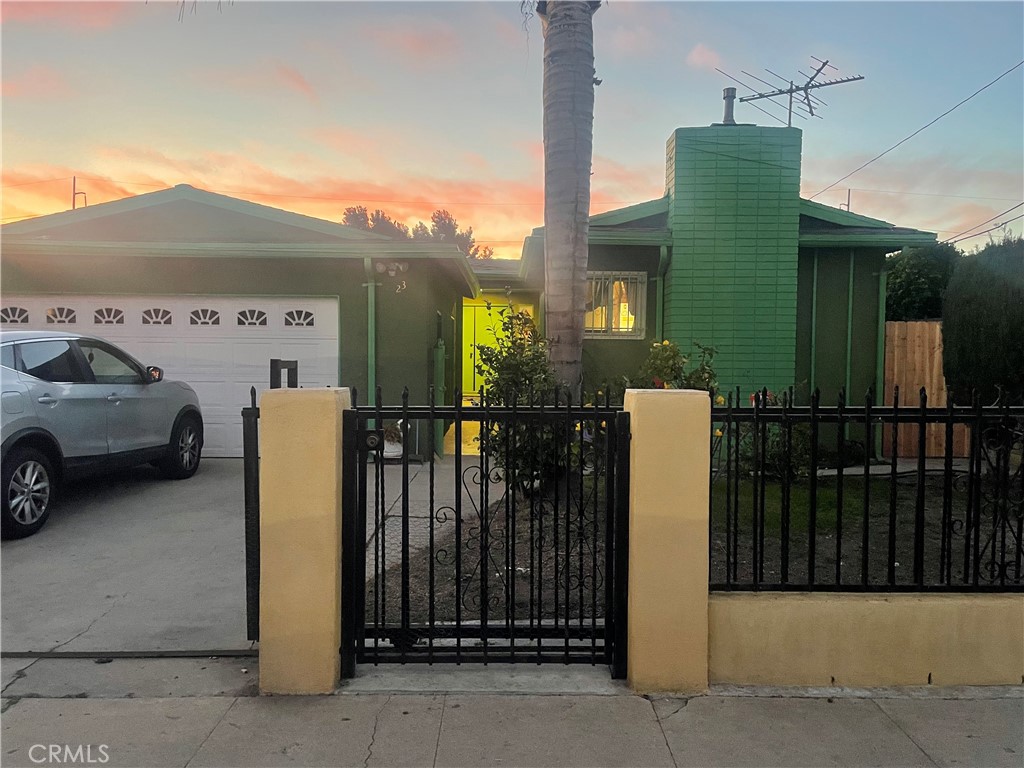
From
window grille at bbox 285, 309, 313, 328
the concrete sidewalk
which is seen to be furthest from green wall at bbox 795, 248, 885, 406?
the concrete sidewalk

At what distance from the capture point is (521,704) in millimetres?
3312

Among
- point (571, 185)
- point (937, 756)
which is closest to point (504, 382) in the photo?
point (571, 185)

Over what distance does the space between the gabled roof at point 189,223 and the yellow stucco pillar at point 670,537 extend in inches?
267

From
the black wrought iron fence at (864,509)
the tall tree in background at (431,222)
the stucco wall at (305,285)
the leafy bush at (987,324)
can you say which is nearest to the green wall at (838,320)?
the leafy bush at (987,324)

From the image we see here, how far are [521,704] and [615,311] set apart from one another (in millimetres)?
8068

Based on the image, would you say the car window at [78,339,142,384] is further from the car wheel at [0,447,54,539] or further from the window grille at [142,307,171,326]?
the window grille at [142,307,171,326]

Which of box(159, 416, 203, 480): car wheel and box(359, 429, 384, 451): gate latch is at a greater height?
box(359, 429, 384, 451): gate latch

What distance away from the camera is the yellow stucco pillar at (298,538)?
345cm

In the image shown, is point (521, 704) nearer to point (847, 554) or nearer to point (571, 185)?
point (847, 554)

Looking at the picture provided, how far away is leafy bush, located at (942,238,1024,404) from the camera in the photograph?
9.40 meters

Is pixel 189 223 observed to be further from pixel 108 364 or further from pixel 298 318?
pixel 108 364

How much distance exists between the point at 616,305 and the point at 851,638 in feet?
25.0

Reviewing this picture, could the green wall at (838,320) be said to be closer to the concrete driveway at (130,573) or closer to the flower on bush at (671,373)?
the flower on bush at (671,373)

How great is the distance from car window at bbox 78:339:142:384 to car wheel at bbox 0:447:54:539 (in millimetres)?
1123
